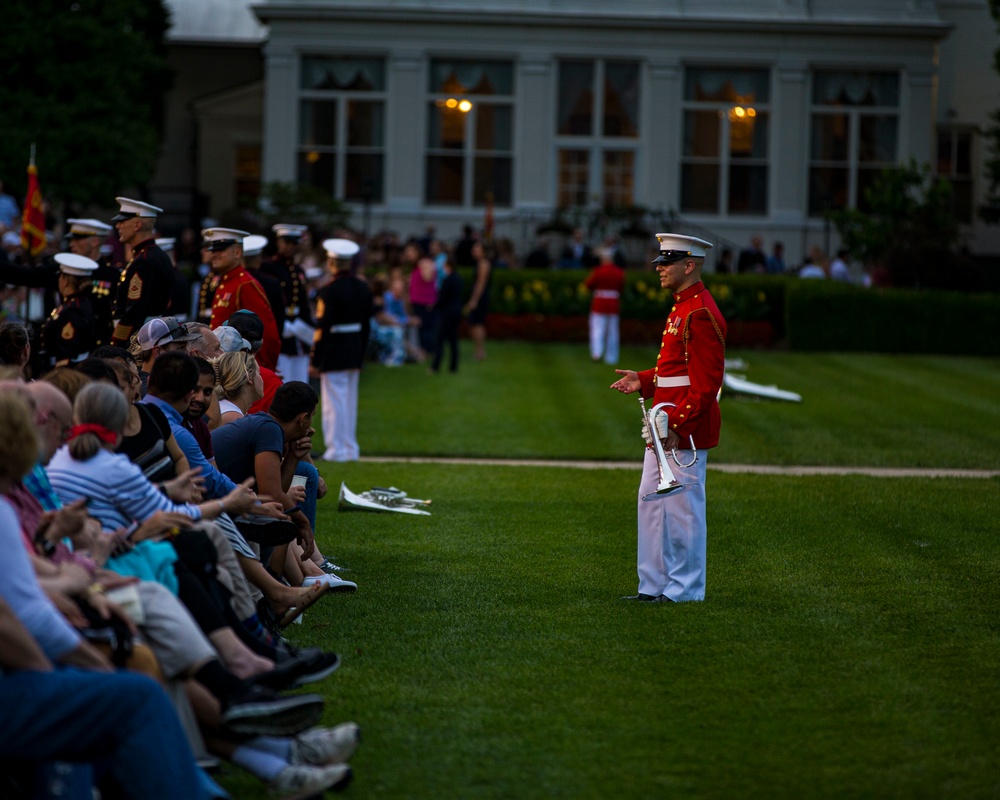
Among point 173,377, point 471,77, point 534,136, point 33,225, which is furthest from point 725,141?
point 173,377

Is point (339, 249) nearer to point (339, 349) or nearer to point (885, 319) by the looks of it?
point (339, 349)

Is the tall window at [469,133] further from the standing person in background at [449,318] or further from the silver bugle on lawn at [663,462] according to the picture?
the silver bugle on lawn at [663,462]

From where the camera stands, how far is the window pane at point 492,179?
113ft

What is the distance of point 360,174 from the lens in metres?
34.7

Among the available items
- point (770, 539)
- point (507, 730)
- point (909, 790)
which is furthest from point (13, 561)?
point (770, 539)

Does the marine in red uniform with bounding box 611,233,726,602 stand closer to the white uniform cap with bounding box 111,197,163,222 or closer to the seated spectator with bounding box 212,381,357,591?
the seated spectator with bounding box 212,381,357,591

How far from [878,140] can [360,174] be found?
1318 cm

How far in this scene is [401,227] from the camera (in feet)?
Result: 113

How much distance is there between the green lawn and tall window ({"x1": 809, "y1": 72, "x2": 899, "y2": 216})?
21621 mm

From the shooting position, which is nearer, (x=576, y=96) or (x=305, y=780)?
(x=305, y=780)

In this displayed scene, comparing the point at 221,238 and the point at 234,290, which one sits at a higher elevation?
the point at 221,238

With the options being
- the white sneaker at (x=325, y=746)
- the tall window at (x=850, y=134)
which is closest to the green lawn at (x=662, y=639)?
the white sneaker at (x=325, y=746)

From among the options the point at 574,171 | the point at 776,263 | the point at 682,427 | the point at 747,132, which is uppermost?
the point at 747,132

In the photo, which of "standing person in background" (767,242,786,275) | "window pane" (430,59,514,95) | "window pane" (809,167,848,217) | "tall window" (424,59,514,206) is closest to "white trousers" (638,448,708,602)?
"standing person in background" (767,242,786,275)
